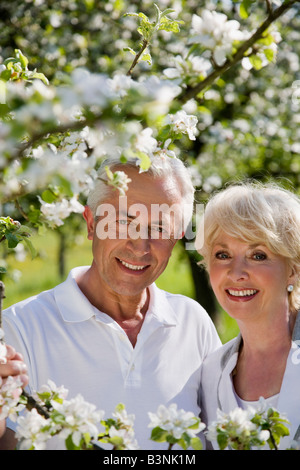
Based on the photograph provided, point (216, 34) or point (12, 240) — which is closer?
point (216, 34)

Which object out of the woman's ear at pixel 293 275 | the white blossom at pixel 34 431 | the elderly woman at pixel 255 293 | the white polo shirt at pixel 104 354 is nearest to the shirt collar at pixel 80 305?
the white polo shirt at pixel 104 354

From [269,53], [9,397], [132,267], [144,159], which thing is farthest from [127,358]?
[269,53]

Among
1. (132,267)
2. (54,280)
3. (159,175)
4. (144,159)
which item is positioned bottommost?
(54,280)

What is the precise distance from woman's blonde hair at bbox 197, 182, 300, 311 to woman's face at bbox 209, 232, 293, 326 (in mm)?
40

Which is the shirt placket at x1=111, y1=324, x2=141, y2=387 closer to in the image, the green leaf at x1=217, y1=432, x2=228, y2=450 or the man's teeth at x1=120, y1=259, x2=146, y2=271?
the man's teeth at x1=120, y1=259, x2=146, y2=271

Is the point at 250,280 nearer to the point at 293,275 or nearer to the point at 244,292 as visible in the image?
the point at 244,292

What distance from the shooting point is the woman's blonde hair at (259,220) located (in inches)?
→ 108

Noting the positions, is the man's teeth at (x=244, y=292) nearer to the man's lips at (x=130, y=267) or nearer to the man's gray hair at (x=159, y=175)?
the man's lips at (x=130, y=267)

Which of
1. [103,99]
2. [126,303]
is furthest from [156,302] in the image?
[103,99]

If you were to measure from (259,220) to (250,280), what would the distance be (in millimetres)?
261

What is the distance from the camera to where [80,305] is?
2816 millimetres

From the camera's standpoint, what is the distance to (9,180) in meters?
1.58


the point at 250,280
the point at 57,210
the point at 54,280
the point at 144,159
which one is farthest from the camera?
the point at 54,280
